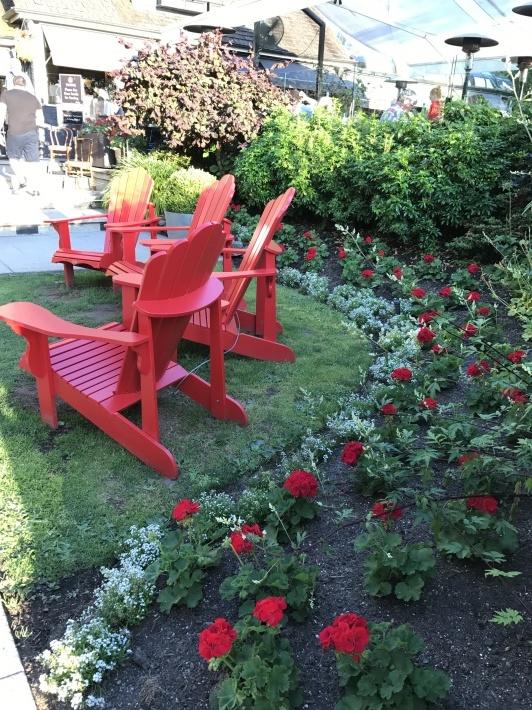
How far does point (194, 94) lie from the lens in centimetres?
800

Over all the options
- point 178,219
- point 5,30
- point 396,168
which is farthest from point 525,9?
point 5,30

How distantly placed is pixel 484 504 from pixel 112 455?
68.2 inches

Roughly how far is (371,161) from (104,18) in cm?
1552

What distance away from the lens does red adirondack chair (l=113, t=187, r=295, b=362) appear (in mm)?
3938

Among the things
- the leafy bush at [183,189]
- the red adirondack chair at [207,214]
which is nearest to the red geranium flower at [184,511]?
the red adirondack chair at [207,214]

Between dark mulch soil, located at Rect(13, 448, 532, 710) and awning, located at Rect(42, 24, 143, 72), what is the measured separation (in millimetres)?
18029

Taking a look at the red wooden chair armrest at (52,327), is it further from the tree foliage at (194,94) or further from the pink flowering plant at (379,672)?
the tree foliage at (194,94)

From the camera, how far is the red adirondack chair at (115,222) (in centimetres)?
531

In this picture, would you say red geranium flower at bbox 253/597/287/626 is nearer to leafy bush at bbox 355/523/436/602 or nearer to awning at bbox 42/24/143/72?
leafy bush at bbox 355/523/436/602

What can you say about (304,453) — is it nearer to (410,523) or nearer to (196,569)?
(410,523)

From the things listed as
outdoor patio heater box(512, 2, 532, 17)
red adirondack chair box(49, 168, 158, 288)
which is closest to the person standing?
red adirondack chair box(49, 168, 158, 288)

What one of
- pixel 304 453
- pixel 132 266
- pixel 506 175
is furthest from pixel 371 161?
pixel 304 453

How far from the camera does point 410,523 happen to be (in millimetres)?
2295

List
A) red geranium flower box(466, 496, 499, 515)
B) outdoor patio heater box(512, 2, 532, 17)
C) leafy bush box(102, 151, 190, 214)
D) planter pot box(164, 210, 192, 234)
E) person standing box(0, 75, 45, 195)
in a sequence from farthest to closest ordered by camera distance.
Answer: person standing box(0, 75, 45, 195) → outdoor patio heater box(512, 2, 532, 17) → leafy bush box(102, 151, 190, 214) → planter pot box(164, 210, 192, 234) → red geranium flower box(466, 496, 499, 515)
